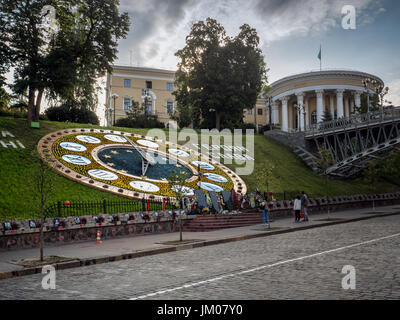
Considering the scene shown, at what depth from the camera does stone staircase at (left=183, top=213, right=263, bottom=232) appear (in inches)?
869

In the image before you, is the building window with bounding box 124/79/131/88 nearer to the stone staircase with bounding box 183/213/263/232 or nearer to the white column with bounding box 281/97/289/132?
the white column with bounding box 281/97/289/132

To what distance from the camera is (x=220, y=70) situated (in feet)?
163

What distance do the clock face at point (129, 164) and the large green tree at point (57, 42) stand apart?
13.9 ft

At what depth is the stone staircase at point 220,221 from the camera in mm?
22062

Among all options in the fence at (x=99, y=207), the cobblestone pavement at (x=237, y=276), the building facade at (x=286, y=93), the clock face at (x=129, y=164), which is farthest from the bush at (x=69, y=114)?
the cobblestone pavement at (x=237, y=276)

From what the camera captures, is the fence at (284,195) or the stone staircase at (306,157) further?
the stone staircase at (306,157)

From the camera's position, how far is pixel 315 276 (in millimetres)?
8602

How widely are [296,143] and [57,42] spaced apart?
29310 millimetres

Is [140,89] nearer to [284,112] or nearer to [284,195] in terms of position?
[284,112]

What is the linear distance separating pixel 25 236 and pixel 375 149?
111 ft

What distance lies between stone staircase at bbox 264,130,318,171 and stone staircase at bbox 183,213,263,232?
19.0m

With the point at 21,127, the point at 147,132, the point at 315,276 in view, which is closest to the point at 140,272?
the point at 315,276

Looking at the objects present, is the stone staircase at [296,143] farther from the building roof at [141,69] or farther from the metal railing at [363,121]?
the building roof at [141,69]
